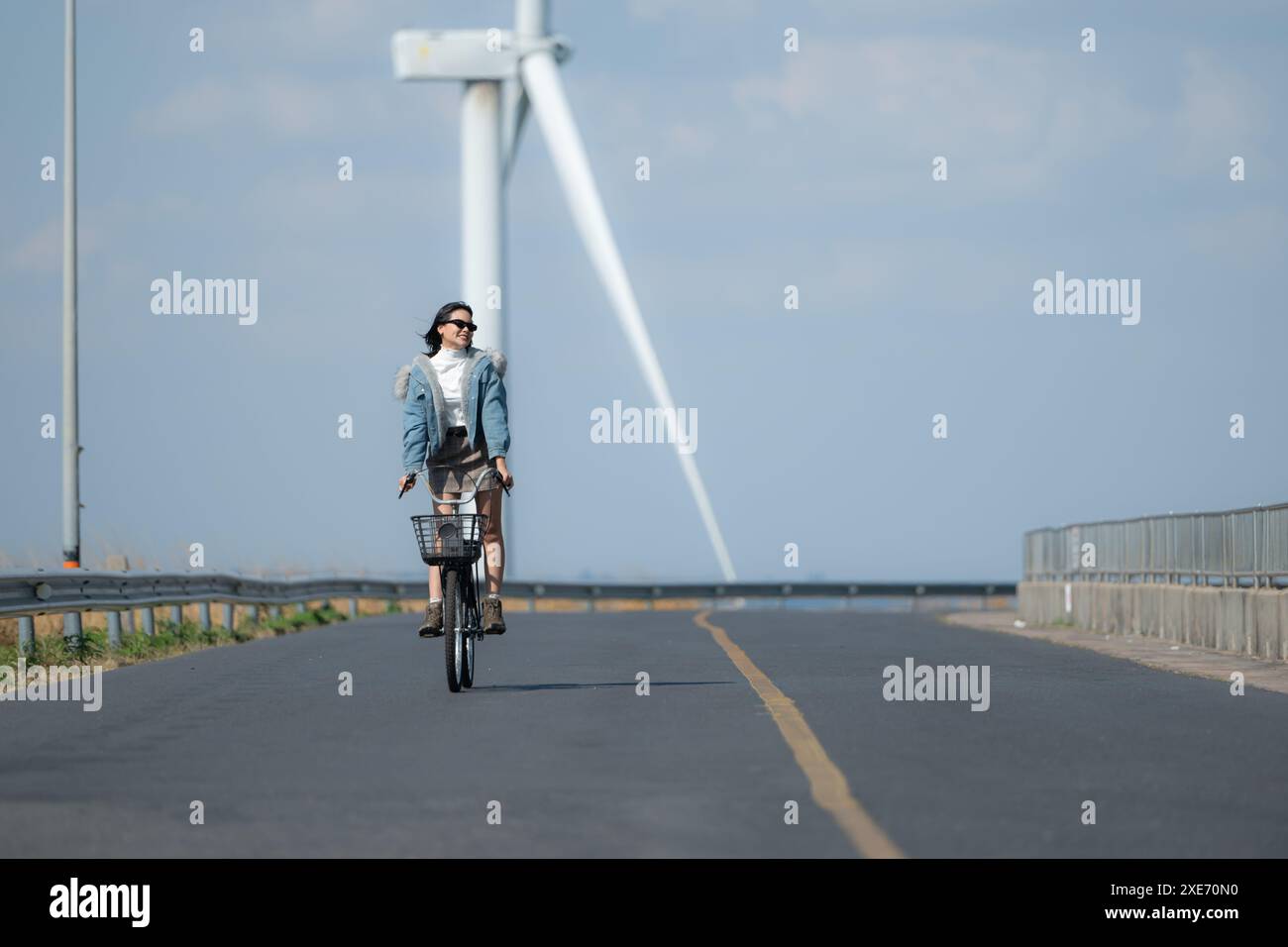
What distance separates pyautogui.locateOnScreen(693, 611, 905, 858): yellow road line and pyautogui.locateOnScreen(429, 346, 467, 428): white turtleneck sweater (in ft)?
8.52

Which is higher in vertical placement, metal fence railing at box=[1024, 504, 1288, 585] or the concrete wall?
metal fence railing at box=[1024, 504, 1288, 585]

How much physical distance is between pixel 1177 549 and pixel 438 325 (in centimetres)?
1256

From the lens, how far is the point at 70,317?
24578mm

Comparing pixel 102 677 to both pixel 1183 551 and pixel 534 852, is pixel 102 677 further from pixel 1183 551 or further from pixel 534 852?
pixel 1183 551

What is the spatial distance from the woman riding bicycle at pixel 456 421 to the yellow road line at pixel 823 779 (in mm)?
2161

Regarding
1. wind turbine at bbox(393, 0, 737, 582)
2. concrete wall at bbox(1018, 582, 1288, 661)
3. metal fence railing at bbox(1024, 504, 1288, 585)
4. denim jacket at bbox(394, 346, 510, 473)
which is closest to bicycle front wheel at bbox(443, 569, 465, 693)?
denim jacket at bbox(394, 346, 510, 473)

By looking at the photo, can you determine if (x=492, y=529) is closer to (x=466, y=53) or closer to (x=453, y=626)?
(x=453, y=626)

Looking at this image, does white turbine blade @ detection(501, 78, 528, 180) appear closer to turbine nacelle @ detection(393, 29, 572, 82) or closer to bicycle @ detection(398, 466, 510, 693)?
turbine nacelle @ detection(393, 29, 572, 82)

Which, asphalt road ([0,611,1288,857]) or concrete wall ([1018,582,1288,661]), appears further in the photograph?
concrete wall ([1018,582,1288,661])

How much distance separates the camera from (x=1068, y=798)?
28.6ft

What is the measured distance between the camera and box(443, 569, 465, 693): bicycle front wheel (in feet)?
43.1

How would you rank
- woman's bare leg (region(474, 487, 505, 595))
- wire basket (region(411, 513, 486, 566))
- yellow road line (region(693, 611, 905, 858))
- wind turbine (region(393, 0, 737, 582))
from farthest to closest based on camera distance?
wind turbine (region(393, 0, 737, 582)) → woman's bare leg (region(474, 487, 505, 595)) → wire basket (region(411, 513, 486, 566)) → yellow road line (region(693, 611, 905, 858))
